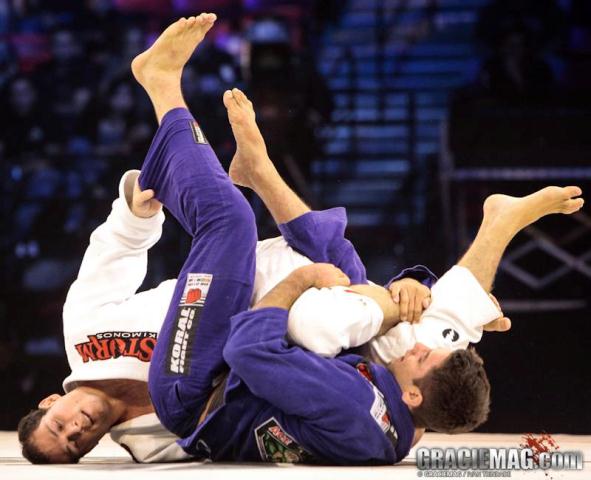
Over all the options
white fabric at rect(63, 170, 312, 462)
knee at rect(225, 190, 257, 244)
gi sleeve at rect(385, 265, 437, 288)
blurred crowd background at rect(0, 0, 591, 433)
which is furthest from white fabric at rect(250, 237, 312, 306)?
blurred crowd background at rect(0, 0, 591, 433)

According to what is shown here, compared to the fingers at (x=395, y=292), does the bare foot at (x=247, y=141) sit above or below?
above

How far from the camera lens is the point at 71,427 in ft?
6.01

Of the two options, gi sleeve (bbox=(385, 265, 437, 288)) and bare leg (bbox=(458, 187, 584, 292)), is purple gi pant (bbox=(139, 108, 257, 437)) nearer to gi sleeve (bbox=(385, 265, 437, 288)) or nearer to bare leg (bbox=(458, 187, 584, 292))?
gi sleeve (bbox=(385, 265, 437, 288))

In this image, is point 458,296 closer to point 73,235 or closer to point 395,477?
point 395,477

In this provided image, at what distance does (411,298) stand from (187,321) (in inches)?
17.5

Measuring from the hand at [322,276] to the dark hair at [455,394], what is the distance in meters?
0.25

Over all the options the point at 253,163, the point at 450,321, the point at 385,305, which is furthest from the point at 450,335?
the point at 253,163

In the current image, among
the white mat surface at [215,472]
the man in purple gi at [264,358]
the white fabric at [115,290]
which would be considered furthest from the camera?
the white fabric at [115,290]

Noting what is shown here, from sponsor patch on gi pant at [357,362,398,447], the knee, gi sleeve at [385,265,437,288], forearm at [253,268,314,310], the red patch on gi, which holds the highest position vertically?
the knee

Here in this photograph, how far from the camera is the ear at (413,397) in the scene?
1.62 meters

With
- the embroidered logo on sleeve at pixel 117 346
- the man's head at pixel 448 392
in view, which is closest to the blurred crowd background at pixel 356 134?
the embroidered logo on sleeve at pixel 117 346

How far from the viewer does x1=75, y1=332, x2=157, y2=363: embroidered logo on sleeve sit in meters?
2.00

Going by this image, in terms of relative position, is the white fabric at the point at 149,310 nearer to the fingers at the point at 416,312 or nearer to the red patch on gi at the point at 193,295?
the fingers at the point at 416,312

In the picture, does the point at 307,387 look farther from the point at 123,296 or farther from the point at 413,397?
the point at 123,296
